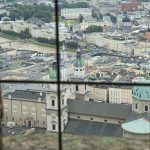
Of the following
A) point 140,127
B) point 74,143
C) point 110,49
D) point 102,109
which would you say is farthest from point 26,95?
point 74,143

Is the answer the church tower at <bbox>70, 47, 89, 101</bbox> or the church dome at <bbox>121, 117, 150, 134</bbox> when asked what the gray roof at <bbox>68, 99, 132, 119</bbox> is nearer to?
the church tower at <bbox>70, 47, 89, 101</bbox>

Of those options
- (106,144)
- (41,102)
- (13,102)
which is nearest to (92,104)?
(41,102)

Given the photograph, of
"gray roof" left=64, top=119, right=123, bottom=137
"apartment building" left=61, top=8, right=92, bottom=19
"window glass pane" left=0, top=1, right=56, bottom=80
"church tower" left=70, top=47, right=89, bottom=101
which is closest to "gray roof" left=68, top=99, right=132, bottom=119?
"gray roof" left=64, top=119, right=123, bottom=137

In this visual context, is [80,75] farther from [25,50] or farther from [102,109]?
[25,50]

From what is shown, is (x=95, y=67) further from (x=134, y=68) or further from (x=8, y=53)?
(x=8, y=53)

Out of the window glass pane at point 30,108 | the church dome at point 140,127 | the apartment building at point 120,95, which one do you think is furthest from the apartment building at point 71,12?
the apartment building at point 120,95

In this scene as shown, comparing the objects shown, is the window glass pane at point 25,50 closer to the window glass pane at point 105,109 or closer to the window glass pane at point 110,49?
the window glass pane at point 110,49
